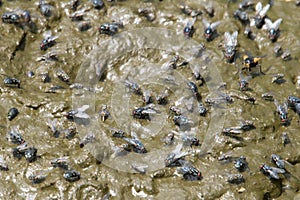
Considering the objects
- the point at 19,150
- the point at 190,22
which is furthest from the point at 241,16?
the point at 19,150

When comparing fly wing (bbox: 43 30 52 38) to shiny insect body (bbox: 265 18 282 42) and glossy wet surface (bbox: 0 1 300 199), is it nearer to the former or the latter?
glossy wet surface (bbox: 0 1 300 199)

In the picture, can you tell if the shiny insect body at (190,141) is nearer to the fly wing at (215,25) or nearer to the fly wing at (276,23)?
the fly wing at (215,25)

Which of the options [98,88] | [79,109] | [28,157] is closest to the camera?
[28,157]

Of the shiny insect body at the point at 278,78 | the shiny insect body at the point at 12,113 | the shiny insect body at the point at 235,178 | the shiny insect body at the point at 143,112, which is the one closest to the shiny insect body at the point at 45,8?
the shiny insect body at the point at 12,113

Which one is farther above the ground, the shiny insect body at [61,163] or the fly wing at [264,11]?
the fly wing at [264,11]

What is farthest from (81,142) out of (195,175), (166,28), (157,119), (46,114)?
(166,28)

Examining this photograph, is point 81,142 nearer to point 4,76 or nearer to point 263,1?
point 4,76

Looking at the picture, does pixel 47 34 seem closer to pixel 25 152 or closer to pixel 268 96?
pixel 25 152
